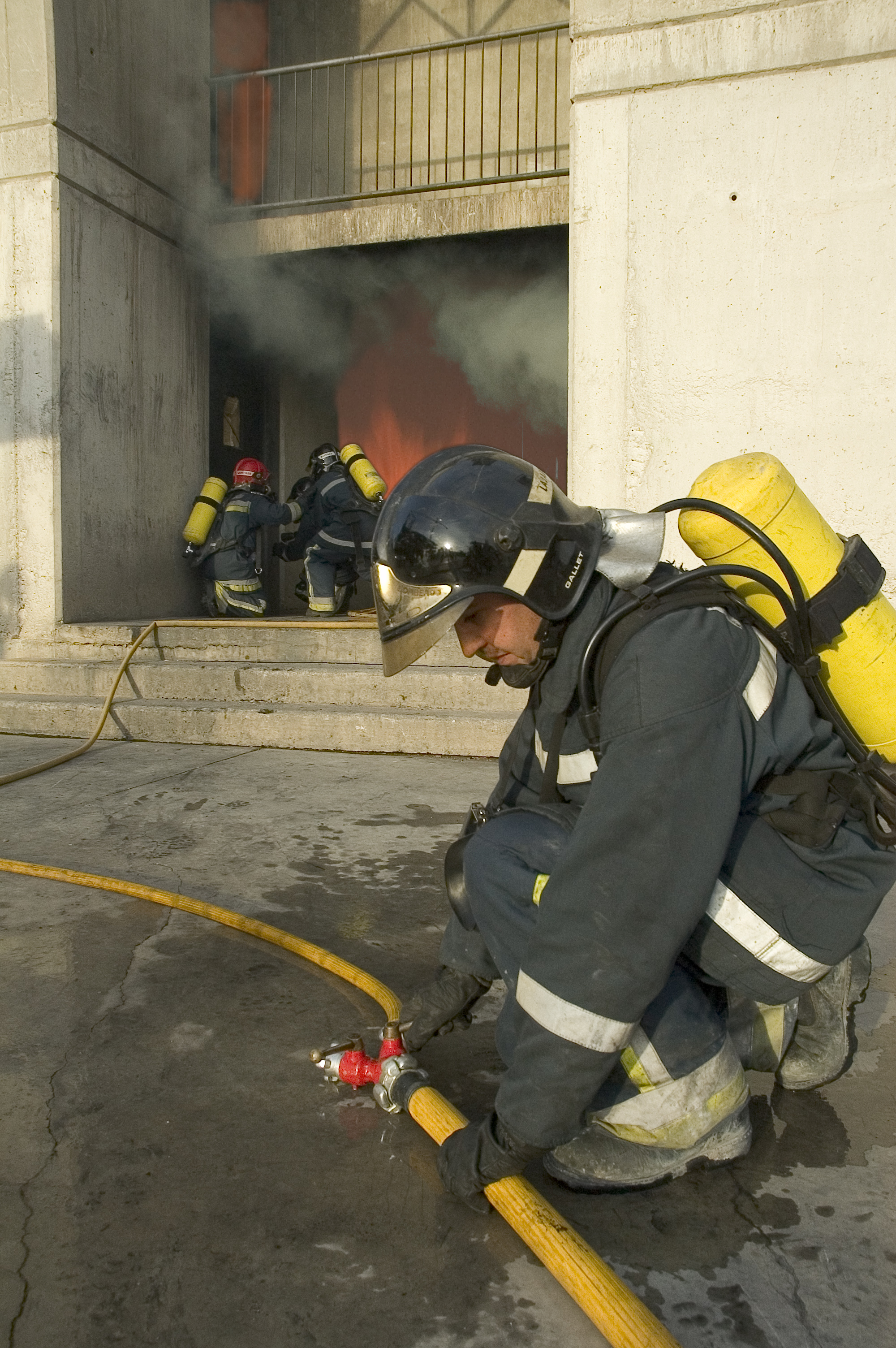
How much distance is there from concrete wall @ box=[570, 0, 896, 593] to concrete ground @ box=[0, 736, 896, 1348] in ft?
10.9

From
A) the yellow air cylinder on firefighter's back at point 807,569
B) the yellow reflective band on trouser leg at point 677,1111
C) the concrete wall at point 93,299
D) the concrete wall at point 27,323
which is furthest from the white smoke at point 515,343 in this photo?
the yellow reflective band on trouser leg at point 677,1111

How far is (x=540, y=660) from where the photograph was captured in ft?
5.56

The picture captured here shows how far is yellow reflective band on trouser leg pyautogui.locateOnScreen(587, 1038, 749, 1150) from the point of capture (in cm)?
162

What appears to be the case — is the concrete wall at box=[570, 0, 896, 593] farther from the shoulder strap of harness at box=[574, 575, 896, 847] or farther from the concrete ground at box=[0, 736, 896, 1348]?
the shoulder strap of harness at box=[574, 575, 896, 847]

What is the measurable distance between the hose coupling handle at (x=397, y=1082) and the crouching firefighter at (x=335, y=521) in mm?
6071

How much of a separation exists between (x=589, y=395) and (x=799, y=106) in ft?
5.83

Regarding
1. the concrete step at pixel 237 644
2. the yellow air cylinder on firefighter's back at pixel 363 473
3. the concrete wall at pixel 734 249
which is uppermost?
the concrete wall at pixel 734 249

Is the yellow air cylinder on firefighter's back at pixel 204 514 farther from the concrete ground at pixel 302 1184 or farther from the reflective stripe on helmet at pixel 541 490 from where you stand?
the reflective stripe on helmet at pixel 541 490

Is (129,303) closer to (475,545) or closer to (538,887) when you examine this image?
(475,545)


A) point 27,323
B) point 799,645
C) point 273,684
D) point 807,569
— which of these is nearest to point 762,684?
point 799,645

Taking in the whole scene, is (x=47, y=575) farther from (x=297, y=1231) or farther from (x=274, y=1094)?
(x=297, y=1231)

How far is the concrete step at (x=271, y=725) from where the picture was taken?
16.3 feet

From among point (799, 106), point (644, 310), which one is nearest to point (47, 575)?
point (644, 310)

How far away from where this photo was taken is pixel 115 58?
6996mm
